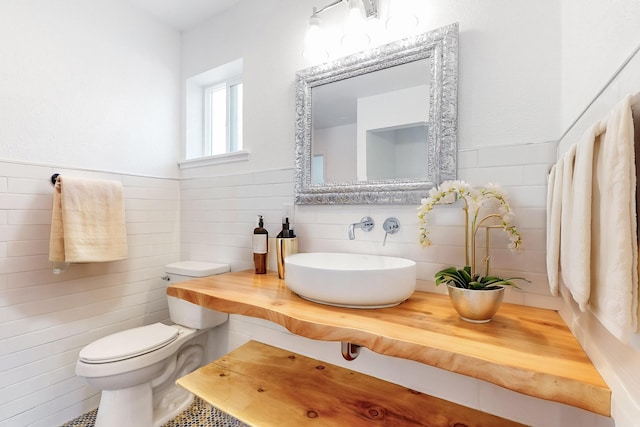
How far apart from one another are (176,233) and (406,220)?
167 centimetres

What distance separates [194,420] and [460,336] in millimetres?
1598

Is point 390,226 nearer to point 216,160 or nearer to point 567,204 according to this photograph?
point 567,204

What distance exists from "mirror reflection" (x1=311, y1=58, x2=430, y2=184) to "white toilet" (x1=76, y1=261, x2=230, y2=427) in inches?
39.7

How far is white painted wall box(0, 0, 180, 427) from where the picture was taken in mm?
1460

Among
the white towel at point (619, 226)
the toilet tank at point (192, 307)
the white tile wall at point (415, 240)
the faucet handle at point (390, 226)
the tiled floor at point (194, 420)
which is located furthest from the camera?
the toilet tank at point (192, 307)

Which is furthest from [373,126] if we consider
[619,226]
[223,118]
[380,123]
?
[223,118]

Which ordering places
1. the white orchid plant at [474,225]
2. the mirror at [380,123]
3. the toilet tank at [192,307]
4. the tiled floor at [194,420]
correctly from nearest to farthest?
the white orchid plant at [474,225] < the mirror at [380,123] < the tiled floor at [194,420] < the toilet tank at [192,307]

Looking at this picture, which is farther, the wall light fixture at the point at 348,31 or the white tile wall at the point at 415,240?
the wall light fixture at the point at 348,31

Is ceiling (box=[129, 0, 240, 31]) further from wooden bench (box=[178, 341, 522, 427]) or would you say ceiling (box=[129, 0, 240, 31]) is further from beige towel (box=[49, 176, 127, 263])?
wooden bench (box=[178, 341, 522, 427])

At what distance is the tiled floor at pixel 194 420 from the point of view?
1.62 metres

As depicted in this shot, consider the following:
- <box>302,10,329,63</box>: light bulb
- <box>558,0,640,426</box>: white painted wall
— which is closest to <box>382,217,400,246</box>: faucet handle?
<box>558,0,640,426</box>: white painted wall

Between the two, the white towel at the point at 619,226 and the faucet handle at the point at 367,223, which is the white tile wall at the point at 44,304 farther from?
the white towel at the point at 619,226

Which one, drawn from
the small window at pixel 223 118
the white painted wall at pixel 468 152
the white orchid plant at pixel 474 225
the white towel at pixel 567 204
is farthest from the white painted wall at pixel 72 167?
the white towel at pixel 567 204

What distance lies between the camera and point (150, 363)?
148 centimetres
